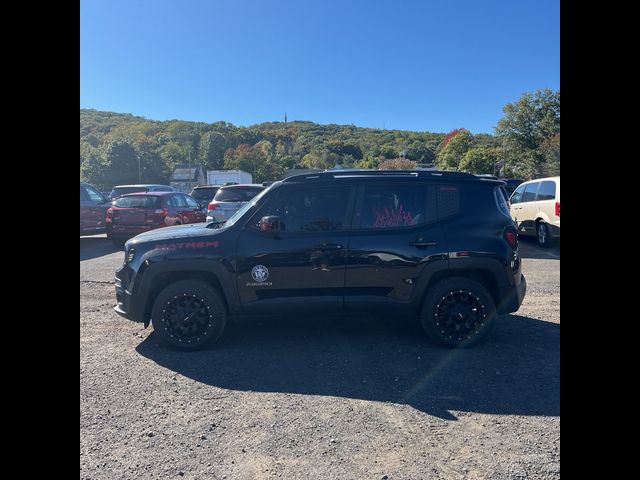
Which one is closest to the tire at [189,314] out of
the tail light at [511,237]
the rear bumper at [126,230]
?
the tail light at [511,237]

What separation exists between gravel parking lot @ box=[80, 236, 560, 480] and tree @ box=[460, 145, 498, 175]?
30868 millimetres

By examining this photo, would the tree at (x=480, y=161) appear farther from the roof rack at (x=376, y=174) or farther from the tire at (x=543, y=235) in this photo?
the roof rack at (x=376, y=174)

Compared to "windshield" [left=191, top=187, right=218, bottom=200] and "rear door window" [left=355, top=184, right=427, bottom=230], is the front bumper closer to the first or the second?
"rear door window" [left=355, top=184, right=427, bottom=230]

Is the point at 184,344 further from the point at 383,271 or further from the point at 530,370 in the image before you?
the point at 530,370

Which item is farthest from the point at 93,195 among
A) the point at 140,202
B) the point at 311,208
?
the point at 311,208

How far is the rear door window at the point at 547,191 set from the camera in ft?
36.3

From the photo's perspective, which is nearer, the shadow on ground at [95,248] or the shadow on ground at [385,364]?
the shadow on ground at [385,364]

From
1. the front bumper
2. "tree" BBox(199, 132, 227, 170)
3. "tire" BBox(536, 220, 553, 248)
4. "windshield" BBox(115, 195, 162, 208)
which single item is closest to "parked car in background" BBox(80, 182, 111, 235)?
"windshield" BBox(115, 195, 162, 208)

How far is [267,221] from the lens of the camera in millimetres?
4387

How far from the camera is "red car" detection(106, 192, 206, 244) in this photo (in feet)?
38.8

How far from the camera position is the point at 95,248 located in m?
12.2

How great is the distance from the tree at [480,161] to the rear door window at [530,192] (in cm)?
2233

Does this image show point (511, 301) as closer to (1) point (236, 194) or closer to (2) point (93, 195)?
(1) point (236, 194)

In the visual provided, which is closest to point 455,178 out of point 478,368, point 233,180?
point 478,368
